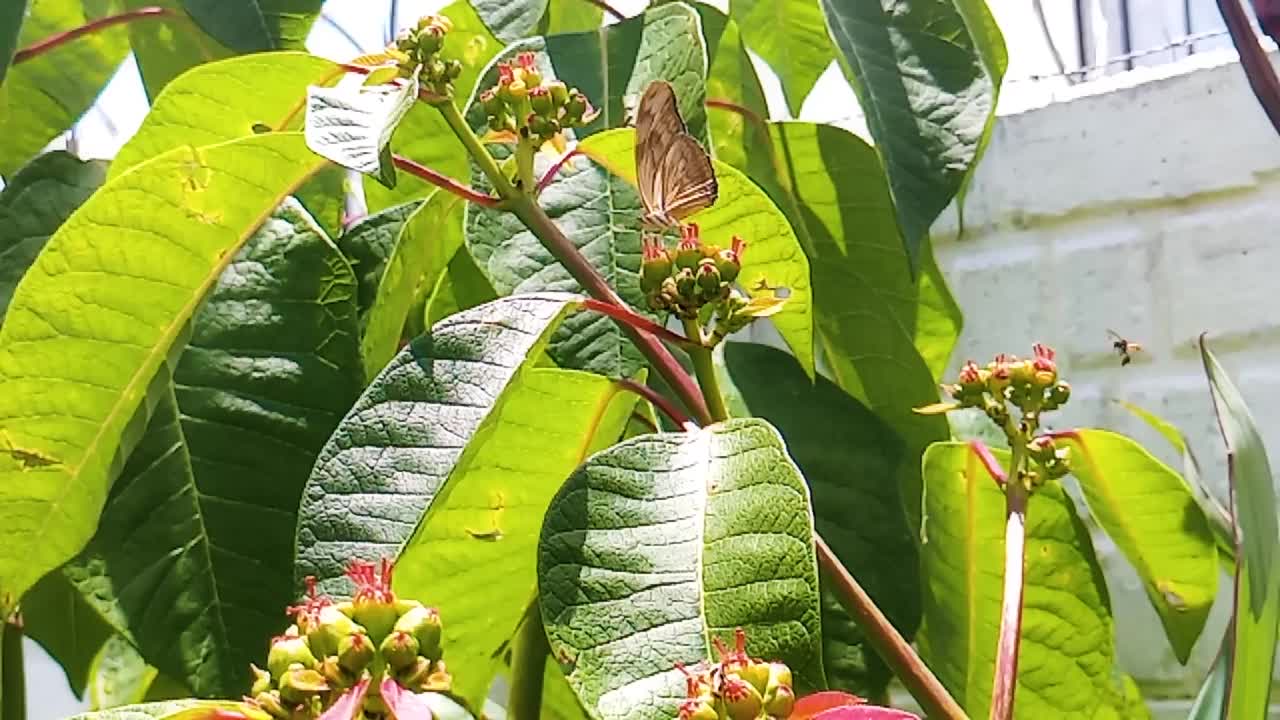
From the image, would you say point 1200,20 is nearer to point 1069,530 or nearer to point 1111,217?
point 1111,217

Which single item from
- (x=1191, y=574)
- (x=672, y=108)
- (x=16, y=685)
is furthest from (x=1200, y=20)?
(x=16, y=685)

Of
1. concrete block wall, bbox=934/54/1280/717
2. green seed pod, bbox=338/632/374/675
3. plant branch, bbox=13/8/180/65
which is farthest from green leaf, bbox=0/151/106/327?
concrete block wall, bbox=934/54/1280/717

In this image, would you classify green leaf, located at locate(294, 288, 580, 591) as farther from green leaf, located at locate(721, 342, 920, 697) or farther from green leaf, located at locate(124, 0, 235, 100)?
green leaf, located at locate(124, 0, 235, 100)

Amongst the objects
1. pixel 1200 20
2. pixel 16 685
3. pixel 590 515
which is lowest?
pixel 16 685

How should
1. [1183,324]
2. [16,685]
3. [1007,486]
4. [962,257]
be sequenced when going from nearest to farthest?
[1007,486]
[16,685]
[1183,324]
[962,257]

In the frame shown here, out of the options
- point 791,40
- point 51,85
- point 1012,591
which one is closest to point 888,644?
point 1012,591

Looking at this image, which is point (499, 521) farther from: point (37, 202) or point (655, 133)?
point (37, 202)
